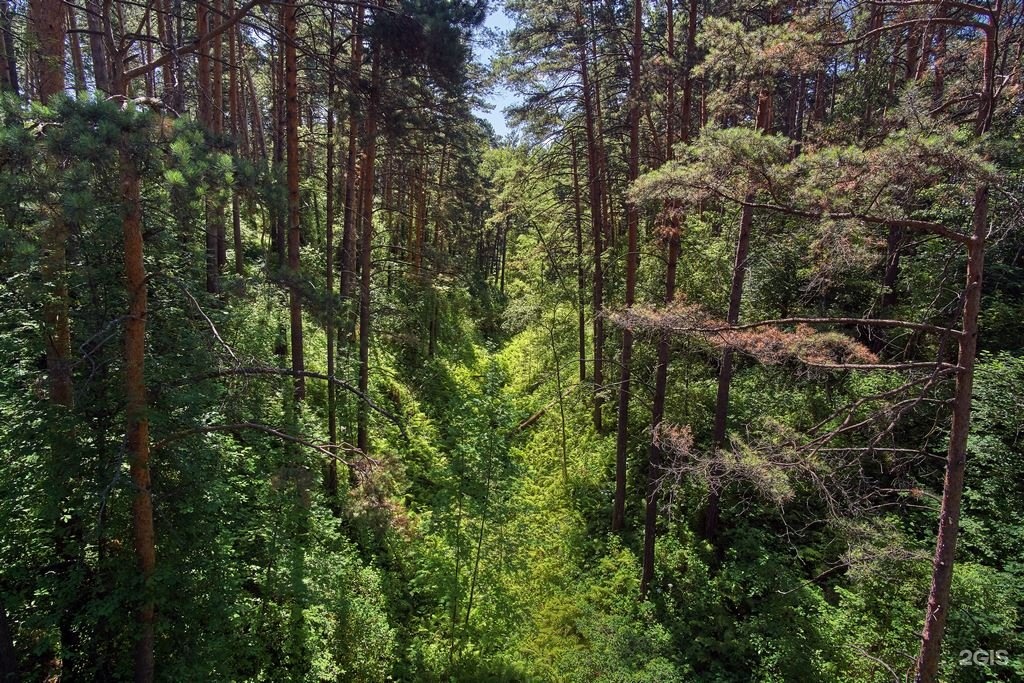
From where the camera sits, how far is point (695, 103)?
17.2 metres

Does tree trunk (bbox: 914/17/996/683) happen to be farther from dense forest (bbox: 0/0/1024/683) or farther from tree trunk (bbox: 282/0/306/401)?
tree trunk (bbox: 282/0/306/401)

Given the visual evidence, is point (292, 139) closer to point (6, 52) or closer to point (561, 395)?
point (6, 52)

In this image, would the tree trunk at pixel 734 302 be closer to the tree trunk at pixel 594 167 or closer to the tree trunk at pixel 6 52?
the tree trunk at pixel 594 167

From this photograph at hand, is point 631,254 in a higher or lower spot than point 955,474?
higher

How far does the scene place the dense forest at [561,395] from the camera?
15.0ft

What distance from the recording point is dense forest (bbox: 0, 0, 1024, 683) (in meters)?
4.57

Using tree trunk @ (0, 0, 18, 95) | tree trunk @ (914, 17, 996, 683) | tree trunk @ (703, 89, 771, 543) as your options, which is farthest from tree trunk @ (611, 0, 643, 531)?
tree trunk @ (0, 0, 18, 95)

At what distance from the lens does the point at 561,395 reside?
1446cm

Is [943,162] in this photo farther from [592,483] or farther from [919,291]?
[592,483]
